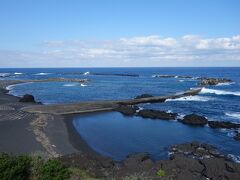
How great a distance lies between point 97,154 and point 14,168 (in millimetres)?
14448

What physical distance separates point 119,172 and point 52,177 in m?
6.95

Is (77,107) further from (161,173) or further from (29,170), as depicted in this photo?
(29,170)

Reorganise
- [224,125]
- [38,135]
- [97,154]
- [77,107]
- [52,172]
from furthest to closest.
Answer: [77,107] → [224,125] → [38,135] → [97,154] → [52,172]

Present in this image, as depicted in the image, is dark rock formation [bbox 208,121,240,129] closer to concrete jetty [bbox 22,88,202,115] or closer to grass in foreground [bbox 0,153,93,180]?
concrete jetty [bbox 22,88,202,115]

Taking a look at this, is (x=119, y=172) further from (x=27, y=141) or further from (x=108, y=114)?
(x=108, y=114)

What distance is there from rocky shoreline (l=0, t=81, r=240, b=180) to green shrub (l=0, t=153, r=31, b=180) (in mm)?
4278

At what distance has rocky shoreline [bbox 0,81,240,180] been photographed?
19.3 meters

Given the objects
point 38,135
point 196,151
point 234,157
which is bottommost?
point 234,157

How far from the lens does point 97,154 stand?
26922 mm

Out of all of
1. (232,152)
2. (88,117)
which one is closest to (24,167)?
(232,152)

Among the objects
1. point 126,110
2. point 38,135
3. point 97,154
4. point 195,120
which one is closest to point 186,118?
point 195,120

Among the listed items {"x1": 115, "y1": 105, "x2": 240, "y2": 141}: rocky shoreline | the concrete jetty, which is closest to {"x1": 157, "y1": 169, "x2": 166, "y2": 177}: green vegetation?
{"x1": 115, "y1": 105, "x2": 240, "y2": 141}: rocky shoreline

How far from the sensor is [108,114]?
46.6 m

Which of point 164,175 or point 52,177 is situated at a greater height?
point 52,177
